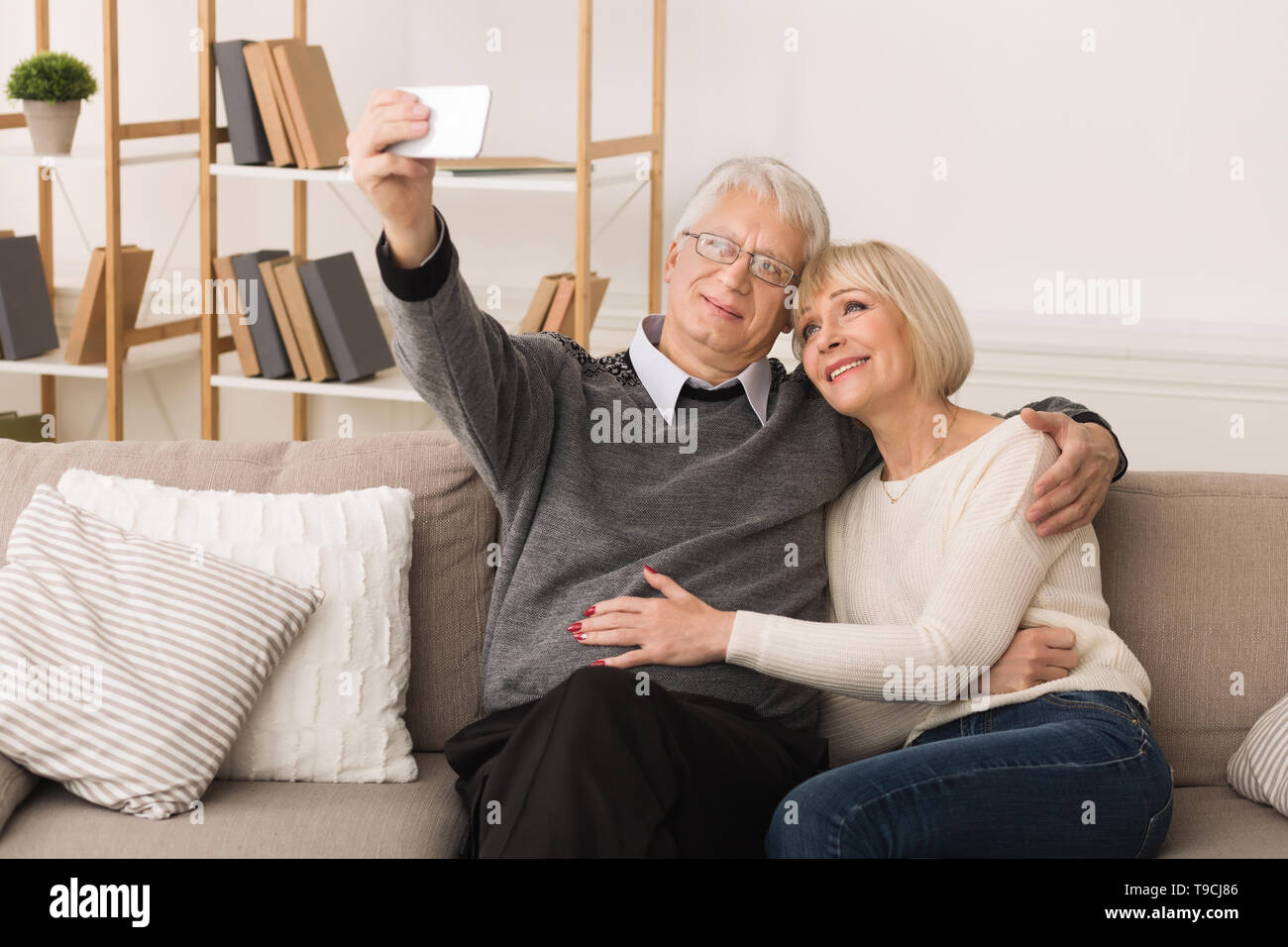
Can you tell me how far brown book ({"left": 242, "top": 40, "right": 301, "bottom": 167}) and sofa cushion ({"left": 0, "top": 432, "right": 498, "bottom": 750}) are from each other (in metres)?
1.12

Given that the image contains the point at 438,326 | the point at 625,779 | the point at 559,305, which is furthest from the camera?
the point at 559,305

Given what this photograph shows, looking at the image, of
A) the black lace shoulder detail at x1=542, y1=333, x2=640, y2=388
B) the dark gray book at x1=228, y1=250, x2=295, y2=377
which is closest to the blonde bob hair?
the black lace shoulder detail at x1=542, y1=333, x2=640, y2=388

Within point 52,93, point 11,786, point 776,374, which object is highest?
point 52,93

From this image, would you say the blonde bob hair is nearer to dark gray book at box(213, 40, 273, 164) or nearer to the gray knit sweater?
the gray knit sweater

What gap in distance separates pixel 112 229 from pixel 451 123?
6.16 feet

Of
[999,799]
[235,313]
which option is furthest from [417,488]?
[235,313]

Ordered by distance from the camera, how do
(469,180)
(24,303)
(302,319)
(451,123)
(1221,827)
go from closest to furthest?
(451,123)
(1221,827)
(469,180)
(302,319)
(24,303)

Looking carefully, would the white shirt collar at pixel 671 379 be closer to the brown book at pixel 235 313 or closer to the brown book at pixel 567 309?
the brown book at pixel 567 309

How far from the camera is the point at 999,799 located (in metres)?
1.38

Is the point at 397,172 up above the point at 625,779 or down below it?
above

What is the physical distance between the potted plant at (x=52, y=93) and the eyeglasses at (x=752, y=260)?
6.02 ft

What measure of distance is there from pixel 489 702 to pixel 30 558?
0.56 m

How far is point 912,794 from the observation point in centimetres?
136

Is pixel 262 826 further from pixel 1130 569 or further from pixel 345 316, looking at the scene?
pixel 345 316
